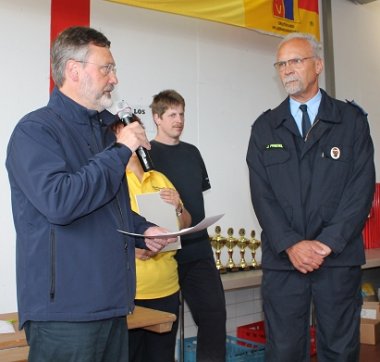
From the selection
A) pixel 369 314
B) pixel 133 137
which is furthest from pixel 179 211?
pixel 369 314

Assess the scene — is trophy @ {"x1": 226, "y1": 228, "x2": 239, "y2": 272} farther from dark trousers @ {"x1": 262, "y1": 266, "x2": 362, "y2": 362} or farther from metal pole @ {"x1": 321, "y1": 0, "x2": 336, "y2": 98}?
metal pole @ {"x1": 321, "y1": 0, "x2": 336, "y2": 98}

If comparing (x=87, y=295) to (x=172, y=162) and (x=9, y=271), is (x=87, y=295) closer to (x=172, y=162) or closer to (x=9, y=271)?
(x=172, y=162)

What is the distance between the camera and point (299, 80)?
246 cm

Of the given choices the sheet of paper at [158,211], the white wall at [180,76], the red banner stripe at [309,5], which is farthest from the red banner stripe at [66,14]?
the red banner stripe at [309,5]

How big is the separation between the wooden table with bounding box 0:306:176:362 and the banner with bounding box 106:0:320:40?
6.27ft

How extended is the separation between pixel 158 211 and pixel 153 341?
2.42 feet

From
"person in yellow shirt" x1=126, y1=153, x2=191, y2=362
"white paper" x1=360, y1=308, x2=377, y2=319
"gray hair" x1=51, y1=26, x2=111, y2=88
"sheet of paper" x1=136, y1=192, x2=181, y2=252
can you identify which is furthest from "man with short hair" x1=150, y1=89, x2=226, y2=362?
"white paper" x1=360, y1=308, x2=377, y2=319

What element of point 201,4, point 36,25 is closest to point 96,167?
point 36,25

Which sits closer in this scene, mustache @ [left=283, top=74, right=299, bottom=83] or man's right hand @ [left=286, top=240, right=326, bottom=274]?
man's right hand @ [left=286, top=240, right=326, bottom=274]

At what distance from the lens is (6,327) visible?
2.26 m

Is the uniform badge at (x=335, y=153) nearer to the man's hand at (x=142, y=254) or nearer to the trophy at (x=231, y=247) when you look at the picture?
the man's hand at (x=142, y=254)

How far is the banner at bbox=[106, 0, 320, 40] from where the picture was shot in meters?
3.46

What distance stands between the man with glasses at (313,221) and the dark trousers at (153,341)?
0.50 metres

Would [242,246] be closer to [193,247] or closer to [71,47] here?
[193,247]
